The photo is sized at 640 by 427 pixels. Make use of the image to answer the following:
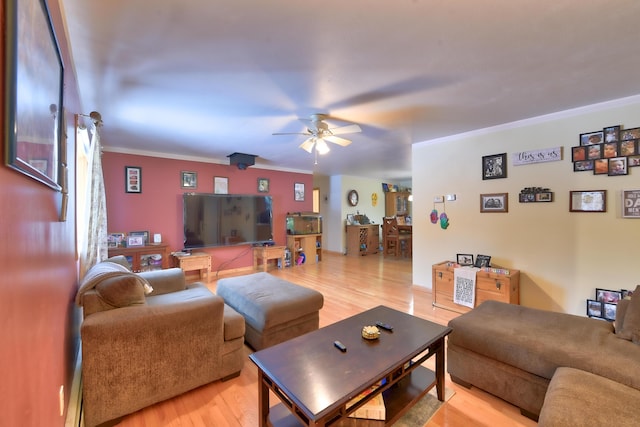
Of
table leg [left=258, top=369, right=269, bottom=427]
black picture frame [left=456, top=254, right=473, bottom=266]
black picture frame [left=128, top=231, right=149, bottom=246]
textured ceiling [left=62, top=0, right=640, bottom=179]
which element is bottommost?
table leg [left=258, top=369, right=269, bottom=427]

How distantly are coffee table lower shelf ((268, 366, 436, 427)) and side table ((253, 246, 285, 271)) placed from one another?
388 cm

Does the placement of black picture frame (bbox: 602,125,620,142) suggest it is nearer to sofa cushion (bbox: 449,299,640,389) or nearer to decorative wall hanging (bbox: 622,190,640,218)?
decorative wall hanging (bbox: 622,190,640,218)

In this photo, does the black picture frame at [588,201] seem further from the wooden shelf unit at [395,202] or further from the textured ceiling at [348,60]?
the wooden shelf unit at [395,202]

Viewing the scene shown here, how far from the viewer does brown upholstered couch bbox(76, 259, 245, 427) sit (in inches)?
58.3

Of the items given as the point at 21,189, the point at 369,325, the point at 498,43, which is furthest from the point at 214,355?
the point at 498,43

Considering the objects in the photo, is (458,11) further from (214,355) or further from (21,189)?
(214,355)

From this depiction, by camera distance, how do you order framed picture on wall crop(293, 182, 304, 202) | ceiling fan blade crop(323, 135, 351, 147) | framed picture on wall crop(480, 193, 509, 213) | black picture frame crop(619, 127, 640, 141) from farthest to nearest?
framed picture on wall crop(293, 182, 304, 202) < framed picture on wall crop(480, 193, 509, 213) < ceiling fan blade crop(323, 135, 351, 147) < black picture frame crop(619, 127, 640, 141)

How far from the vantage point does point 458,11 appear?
1.36 meters

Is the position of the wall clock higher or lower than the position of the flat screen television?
higher

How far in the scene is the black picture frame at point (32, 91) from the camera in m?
0.65

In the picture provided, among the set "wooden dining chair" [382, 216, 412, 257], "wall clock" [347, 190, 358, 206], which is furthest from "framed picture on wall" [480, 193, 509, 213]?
"wall clock" [347, 190, 358, 206]

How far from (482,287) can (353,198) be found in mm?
4837

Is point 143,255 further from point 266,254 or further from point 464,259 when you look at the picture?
point 464,259

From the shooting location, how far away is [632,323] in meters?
1.57
